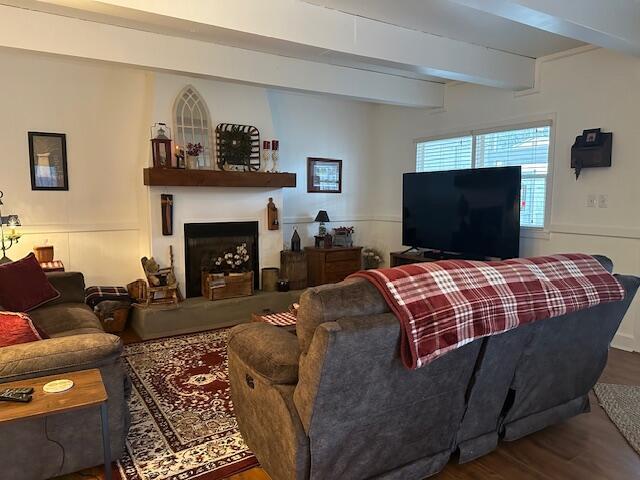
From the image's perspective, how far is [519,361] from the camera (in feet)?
7.26

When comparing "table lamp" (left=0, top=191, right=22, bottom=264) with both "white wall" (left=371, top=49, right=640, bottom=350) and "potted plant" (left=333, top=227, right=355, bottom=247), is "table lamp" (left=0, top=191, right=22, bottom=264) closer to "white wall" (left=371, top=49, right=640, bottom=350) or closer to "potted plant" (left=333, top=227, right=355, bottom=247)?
"potted plant" (left=333, top=227, right=355, bottom=247)

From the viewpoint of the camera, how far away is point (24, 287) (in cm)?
332

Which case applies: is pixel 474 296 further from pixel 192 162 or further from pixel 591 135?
pixel 192 162

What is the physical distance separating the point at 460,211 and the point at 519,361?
2.82 metres

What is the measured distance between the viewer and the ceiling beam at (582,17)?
2738mm

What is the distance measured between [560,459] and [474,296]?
1.17 metres

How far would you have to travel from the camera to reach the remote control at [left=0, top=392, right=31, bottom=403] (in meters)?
1.68

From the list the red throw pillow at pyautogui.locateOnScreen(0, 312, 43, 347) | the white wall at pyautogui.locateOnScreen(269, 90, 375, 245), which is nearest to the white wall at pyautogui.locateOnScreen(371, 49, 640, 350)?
the white wall at pyautogui.locateOnScreen(269, 90, 375, 245)

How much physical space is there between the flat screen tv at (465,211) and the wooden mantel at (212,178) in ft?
4.88

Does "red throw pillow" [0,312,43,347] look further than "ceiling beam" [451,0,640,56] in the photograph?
No

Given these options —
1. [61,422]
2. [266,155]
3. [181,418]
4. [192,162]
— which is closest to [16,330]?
[61,422]

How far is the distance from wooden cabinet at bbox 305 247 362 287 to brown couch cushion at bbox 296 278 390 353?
3.74 meters

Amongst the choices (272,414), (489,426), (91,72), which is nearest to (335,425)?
(272,414)

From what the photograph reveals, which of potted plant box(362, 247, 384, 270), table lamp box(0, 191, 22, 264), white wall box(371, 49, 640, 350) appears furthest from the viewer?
potted plant box(362, 247, 384, 270)
